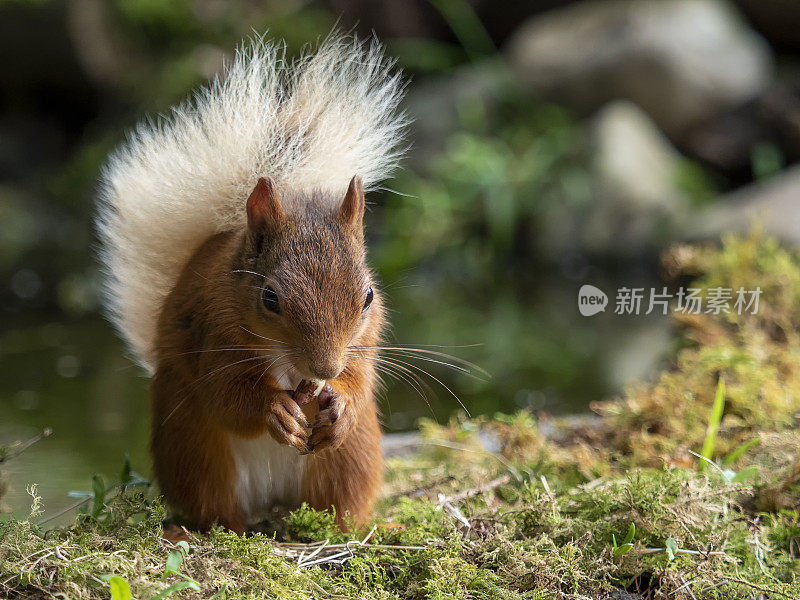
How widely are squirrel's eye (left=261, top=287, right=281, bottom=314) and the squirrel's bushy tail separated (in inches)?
15.3

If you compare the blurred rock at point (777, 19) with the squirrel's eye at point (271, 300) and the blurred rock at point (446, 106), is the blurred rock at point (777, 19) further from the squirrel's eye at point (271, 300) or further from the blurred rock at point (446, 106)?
the squirrel's eye at point (271, 300)

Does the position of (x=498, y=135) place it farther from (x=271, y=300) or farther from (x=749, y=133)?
(x=271, y=300)

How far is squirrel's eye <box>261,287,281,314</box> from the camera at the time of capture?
2.01 metres

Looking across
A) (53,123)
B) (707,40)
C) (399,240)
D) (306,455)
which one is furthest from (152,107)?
(306,455)

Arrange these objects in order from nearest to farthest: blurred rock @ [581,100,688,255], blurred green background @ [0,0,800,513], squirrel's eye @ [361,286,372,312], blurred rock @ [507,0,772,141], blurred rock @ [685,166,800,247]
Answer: squirrel's eye @ [361,286,372,312] < blurred rock @ [685,166,800,247] < blurred green background @ [0,0,800,513] < blurred rock @ [581,100,688,255] < blurred rock @ [507,0,772,141]

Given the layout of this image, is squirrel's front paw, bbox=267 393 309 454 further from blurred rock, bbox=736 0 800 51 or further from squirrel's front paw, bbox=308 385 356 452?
Result: blurred rock, bbox=736 0 800 51

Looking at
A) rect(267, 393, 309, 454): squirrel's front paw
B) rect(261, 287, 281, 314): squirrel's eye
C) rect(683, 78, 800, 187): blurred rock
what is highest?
rect(683, 78, 800, 187): blurred rock

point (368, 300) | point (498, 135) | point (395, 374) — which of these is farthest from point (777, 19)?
point (368, 300)

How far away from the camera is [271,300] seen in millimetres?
2021

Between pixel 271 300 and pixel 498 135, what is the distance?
7.05 metres

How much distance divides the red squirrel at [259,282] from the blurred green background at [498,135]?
3.34 meters

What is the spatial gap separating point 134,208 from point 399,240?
516cm

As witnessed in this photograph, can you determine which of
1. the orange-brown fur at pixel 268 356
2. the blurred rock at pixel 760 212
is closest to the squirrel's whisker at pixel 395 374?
the orange-brown fur at pixel 268 356

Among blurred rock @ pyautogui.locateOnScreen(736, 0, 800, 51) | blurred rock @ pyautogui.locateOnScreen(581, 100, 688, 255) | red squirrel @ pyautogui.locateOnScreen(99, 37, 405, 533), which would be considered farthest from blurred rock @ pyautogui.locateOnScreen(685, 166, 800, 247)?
red squirrel @ pyautogui.locateOnScreen(99, 37, 405, 533)
